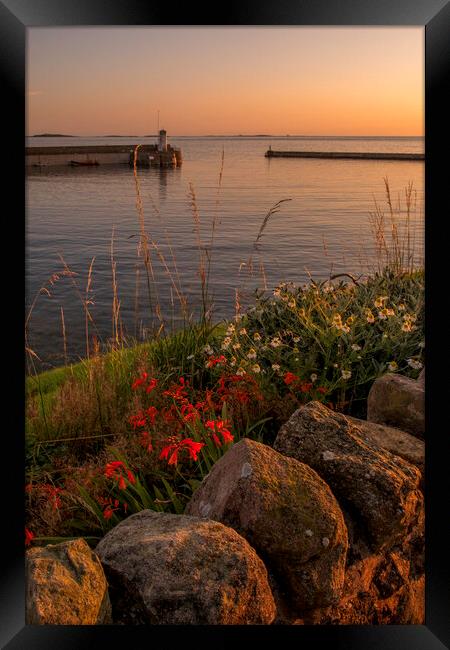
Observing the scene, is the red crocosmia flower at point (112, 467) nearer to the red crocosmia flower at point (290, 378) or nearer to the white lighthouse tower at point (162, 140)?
the red crocosmia flower at point (290, 378)

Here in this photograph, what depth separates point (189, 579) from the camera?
185cm

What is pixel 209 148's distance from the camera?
4340mm

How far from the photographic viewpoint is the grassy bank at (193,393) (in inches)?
110

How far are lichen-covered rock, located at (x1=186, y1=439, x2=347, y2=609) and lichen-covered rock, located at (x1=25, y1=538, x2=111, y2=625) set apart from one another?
450 millimetres

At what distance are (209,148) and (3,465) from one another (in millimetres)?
2790

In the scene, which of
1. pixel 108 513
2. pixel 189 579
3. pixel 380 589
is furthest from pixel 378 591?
pixel 108 513

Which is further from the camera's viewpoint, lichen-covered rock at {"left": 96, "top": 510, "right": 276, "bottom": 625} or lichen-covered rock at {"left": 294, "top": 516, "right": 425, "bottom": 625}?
lichen-covered rock at {"left": 294, "top": 516, "right": 425, "bottom": 625}

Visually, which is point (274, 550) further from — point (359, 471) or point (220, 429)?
point (220, 429)

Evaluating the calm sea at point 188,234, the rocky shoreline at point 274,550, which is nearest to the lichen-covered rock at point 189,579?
the rocky shoreline at point 274,550

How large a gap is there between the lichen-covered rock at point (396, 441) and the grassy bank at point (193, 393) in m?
0.45

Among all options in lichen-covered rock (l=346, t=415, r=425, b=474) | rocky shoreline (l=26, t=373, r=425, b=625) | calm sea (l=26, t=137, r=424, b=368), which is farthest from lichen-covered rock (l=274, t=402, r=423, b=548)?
calm sea (l=26, t=137, r=424, b=368)

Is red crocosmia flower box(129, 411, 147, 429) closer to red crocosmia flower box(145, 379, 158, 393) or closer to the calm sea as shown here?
red crocosmia flower box(145, 379, 158, 393)

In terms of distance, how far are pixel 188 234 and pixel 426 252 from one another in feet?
7.70

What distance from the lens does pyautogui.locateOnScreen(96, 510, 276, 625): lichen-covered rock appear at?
1.85 metres
